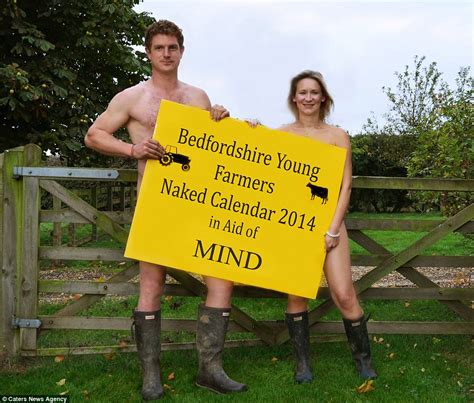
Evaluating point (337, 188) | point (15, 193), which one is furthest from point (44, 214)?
point (337, 188)

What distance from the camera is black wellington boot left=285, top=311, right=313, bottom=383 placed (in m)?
4.10

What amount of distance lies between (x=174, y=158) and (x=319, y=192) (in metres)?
1.04

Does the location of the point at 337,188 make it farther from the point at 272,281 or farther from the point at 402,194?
the point at 402,194

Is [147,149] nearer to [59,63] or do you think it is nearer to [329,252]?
[329,252]

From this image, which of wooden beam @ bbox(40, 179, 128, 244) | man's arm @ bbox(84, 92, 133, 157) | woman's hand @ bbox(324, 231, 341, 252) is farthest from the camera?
wooden beam @ bbox(40, 179, 128, 244)

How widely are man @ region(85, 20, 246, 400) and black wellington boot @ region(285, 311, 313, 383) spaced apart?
0.48m

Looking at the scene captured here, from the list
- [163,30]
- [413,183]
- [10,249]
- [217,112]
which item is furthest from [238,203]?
[10,249]

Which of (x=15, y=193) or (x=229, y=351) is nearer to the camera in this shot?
(x=15, y=193)

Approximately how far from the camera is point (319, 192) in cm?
Result: 394

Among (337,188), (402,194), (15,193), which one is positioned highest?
(337,188)

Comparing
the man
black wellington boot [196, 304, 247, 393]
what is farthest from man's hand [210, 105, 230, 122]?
black wellington boot [196, 304, 247, 393]

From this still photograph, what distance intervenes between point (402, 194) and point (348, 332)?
19093 mm

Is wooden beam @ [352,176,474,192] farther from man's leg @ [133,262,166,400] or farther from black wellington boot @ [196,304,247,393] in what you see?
man's leg @ [133,262,166,400]

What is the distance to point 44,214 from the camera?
14.6 feet
